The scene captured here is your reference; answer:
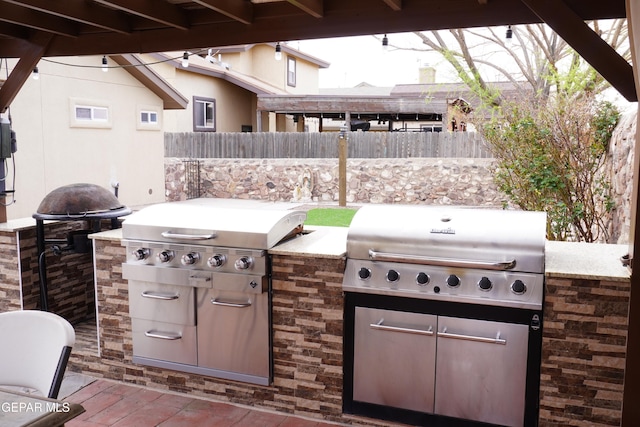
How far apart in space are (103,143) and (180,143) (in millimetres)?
4165

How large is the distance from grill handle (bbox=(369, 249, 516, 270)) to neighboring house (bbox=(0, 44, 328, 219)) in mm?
4702

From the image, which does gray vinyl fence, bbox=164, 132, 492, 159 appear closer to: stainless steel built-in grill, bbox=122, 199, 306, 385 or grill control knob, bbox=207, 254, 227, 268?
stainless steel built-in grill, bbox=122, 199, 306, 385

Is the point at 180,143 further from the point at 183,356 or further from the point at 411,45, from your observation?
the point at 183,356

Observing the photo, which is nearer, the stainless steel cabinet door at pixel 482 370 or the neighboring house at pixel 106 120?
the stainless steel cabinet door at pixel 482 370

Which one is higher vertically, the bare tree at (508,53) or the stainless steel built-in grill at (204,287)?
the bare tree at (508,53)

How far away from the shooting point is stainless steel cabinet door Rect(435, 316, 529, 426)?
2.82m

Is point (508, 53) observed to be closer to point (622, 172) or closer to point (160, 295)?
point (622, 172)

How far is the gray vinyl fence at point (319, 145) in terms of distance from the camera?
13234 mm

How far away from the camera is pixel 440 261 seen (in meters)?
2.86

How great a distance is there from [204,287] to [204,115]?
13.9 m

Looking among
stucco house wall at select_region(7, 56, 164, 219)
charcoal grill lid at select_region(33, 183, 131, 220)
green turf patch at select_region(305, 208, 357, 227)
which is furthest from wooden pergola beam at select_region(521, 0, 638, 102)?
stucco house wall at select_region(7, 56, 164, 219)

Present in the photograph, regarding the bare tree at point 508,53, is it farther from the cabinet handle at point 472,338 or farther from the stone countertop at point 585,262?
the cabinet handle at point 472,338

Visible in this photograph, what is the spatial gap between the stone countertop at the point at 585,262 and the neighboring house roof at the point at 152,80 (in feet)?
31.4

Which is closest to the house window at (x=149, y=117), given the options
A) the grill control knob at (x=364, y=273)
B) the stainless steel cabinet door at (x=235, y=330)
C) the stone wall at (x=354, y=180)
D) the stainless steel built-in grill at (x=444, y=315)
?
the stone wall at (x=354, y=180)
